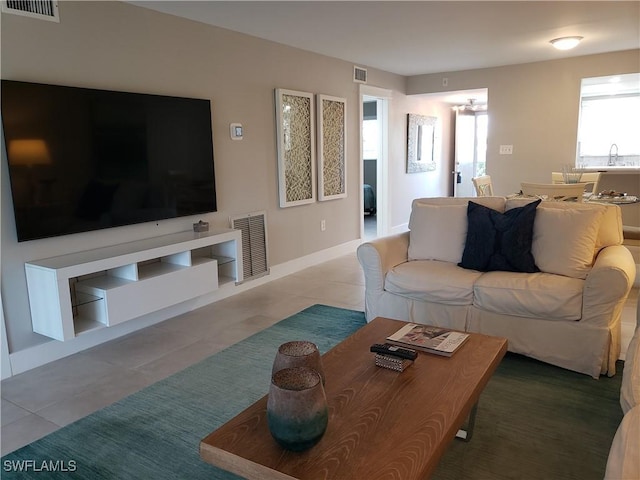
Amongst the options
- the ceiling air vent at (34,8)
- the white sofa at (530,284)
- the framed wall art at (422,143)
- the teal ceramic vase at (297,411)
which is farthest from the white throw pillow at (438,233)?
the framed wall art at (422,143)

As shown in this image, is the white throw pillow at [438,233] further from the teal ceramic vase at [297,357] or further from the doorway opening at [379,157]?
the doorway opening at [379,157]

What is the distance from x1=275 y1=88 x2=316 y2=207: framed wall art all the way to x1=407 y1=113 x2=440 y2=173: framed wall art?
8.81 ft

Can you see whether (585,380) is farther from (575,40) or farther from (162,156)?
(575,40)

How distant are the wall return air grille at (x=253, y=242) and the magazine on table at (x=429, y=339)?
8.12ft

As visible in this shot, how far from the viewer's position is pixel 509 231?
3.04 meters

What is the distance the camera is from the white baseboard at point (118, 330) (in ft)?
9.61

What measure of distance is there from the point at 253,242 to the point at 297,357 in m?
3.11

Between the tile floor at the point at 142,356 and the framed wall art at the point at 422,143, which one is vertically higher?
the framed wall art at the point at 422,143

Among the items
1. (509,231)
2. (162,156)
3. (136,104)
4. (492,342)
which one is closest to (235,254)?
(162,156)

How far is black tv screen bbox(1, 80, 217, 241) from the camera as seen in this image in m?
2.78

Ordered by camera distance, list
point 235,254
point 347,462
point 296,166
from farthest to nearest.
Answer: point 296,166 < point 235,254 < point 347,462

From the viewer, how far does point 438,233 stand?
3400 mm

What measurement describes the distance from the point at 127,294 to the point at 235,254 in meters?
1.12

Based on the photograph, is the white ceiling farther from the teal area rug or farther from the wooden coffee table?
the wooden coffee table
